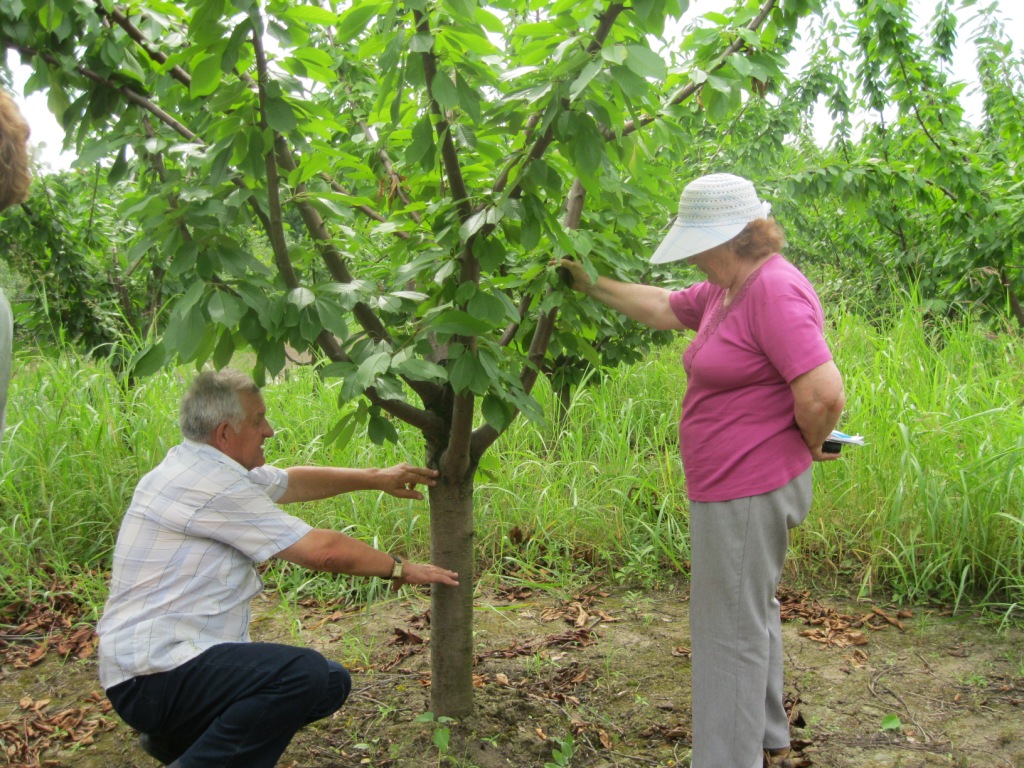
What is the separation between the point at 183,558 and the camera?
7.77 ft

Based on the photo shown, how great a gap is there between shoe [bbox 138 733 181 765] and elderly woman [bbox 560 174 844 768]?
1.48m

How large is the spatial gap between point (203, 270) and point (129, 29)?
0.75 m

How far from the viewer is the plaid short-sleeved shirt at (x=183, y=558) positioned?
7.62ft

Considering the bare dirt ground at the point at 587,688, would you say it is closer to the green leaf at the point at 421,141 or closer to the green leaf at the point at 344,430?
the green leaf at the point at 344,430

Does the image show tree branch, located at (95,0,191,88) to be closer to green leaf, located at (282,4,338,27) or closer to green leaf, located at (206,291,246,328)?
green leaf, located at (282,4,338,27)

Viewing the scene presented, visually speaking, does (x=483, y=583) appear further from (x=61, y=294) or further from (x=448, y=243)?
(x=61, y=294)

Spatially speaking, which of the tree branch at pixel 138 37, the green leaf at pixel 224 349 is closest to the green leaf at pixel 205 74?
the tree branch at pixel 138 37

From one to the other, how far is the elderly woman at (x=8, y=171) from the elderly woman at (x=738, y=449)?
160 centimetres

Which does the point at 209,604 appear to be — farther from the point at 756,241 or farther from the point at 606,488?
the point at 606,488

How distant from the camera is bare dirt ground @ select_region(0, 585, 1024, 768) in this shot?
2.88 meters

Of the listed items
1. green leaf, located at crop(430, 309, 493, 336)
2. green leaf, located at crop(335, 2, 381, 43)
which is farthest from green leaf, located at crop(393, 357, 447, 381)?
green leaf, located at crop(335, 2, 381, 43)

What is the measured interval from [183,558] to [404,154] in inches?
47.9

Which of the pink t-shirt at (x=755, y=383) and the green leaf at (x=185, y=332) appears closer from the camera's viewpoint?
the green leaf at (x=185, y=332)

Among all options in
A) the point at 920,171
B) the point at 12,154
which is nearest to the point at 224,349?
the point at 12,154
